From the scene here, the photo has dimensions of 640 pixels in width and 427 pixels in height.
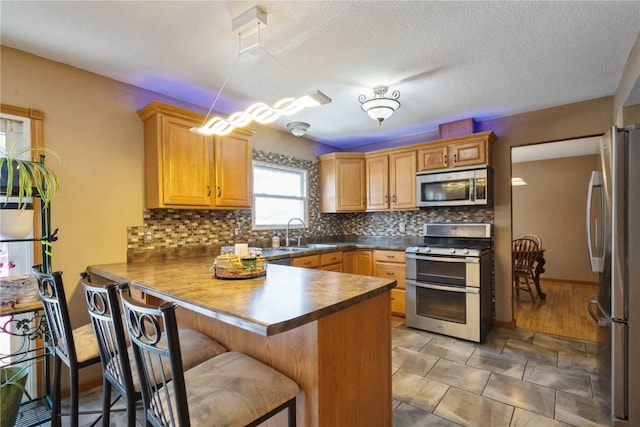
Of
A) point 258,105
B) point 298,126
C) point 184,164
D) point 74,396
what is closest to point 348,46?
point 258,105

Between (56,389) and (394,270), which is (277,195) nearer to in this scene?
(394,270)

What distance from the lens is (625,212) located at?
184cm

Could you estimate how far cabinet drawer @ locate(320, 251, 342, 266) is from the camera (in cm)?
376

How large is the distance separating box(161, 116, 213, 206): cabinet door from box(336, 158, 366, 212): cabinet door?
6.73 feet

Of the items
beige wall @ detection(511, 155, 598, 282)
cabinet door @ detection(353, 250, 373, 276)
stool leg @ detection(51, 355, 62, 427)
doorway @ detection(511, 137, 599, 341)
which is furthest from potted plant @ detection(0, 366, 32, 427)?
beige wall @ detection(511, 155, 598, 282)

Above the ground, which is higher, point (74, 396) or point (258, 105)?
point (258, 105)

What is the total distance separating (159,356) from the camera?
3.22 ft

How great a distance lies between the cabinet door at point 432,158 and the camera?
12.5 feet

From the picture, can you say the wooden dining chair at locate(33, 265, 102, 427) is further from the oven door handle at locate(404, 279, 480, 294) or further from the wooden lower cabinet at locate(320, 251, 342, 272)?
the oven door handle at locate(404, 279, 480, 294)

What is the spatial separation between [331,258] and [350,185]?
120 cm

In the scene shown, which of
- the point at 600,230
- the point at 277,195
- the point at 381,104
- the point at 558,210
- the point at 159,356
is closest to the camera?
the point at 159,356

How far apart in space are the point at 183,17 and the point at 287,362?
6.43 ft

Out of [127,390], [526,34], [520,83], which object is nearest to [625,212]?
[526,34]

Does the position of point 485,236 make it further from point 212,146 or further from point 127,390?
point 127,390
